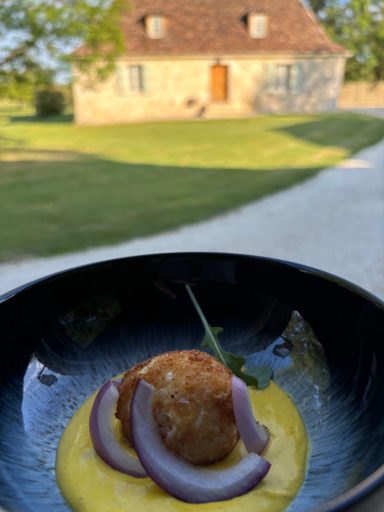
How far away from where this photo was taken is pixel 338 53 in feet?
86.2

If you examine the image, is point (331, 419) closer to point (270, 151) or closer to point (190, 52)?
point (270, 151)

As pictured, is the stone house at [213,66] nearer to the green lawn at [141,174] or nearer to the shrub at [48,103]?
the shrub at [48,103]

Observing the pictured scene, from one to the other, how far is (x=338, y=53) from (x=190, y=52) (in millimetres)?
8174

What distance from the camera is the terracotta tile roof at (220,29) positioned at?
2619cm

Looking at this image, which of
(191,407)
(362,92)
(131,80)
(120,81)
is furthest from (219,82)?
(191,407)

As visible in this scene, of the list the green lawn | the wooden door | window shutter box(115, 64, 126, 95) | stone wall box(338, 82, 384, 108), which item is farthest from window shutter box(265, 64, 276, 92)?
stone wall box(338, 82, 384, 108)

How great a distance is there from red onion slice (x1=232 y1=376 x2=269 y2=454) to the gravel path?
262cm

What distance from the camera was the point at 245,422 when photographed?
4.87ft

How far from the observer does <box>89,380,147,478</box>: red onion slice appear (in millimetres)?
1461

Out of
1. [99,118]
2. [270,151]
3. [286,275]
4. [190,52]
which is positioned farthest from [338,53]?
[286,275]

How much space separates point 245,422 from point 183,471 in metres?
0.24

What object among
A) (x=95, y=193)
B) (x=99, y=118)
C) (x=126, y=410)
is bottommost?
(x=99, y=118)

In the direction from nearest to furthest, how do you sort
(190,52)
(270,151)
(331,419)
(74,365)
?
(331,419) < (74,365) < (270,151) < (190,52)

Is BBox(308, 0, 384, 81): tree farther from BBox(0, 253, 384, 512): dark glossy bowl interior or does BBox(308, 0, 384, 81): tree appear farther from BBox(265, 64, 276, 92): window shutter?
BBox(0, 253, 384, 512): dark glossy bowl interior
